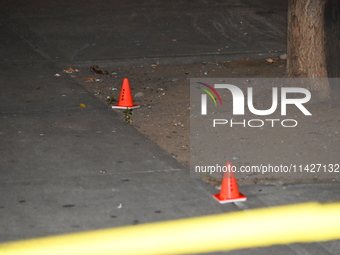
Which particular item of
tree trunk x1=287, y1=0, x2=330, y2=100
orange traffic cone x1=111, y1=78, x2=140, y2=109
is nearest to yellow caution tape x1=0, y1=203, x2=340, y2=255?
tree trunk x1=287, y1=0, x2=330, y2=100

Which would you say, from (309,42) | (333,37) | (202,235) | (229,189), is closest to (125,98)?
(309,42)

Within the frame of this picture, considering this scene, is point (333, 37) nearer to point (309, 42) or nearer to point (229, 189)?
point (309, 42)

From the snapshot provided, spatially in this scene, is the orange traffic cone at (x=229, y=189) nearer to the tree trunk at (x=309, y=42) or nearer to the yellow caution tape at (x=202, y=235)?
the yellow caution tape at (x=202, y=235)

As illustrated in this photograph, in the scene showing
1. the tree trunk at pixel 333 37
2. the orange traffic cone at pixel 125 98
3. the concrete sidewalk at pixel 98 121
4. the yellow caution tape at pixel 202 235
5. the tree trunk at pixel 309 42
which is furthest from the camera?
the tree trunk at pixel 333 37

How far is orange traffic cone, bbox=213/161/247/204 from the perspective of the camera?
5652mm

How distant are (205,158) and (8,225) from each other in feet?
6.91

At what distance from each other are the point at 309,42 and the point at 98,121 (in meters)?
2.45

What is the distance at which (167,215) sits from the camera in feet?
17.9

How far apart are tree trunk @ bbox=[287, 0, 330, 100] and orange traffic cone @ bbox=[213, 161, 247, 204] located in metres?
2.75

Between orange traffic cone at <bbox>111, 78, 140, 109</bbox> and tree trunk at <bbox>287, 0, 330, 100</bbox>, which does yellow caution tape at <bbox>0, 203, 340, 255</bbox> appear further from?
orange traffic cone at <bbox>111, 78, 140, 109</bbox>

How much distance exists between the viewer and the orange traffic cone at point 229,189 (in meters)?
5.65

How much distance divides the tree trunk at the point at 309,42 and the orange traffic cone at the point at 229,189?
2753 millimetres

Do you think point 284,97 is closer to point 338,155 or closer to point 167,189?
point 338,155

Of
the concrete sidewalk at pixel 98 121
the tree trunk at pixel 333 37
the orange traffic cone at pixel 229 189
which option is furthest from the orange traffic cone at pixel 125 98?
the orange traffic cone at pixel 229 189
